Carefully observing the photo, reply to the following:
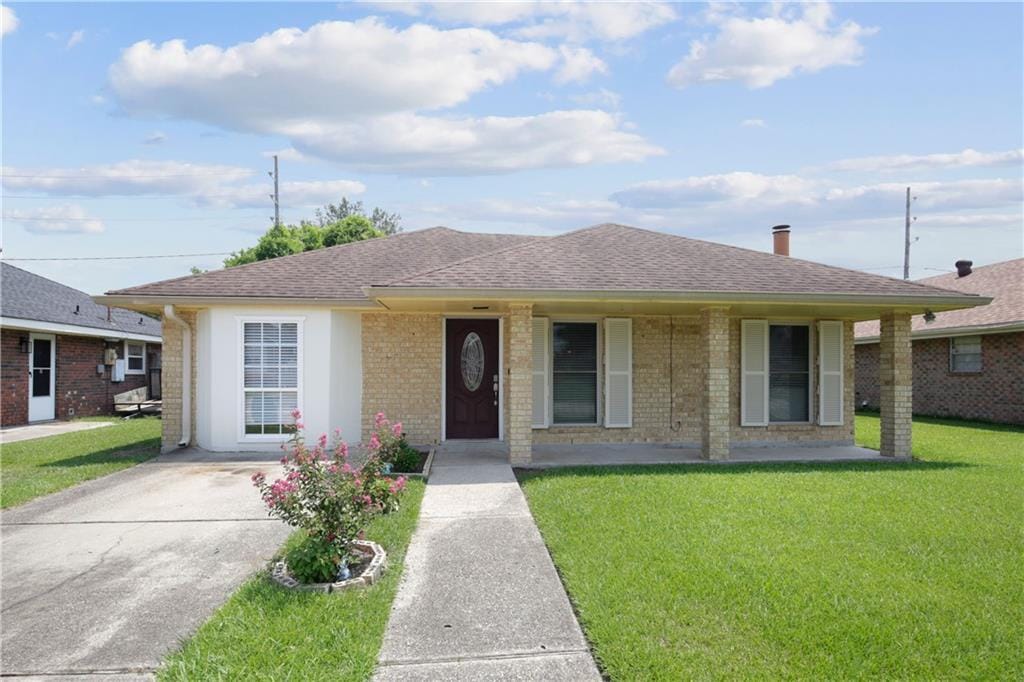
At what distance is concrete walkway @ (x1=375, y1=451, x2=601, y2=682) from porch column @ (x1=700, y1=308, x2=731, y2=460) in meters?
4.06

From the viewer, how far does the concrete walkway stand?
12.3ft

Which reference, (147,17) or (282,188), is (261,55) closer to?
(147,17)

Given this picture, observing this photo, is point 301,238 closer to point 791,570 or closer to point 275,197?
point 275,197

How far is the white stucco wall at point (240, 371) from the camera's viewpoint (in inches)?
436

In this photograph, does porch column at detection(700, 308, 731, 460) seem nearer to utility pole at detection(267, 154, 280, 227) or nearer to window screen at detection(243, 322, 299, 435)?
window screen at detection(243, 322, 299, 435)

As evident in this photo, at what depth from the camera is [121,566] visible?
18.2ft

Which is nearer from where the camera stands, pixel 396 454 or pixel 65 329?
pixel 396 454

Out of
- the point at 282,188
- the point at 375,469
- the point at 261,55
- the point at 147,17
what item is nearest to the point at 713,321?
the point at 375,469

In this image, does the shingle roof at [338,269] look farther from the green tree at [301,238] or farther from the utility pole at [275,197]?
the utility pole at [275,197]

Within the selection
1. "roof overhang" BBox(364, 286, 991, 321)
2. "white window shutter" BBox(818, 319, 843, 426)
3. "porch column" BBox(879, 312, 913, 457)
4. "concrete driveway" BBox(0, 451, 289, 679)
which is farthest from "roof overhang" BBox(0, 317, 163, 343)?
"porch column" BBox(879, 312, 913, 457)

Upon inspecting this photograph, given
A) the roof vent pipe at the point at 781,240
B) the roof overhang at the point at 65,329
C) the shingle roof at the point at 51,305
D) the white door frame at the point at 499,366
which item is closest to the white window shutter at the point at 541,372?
the white door frame at the point at 499,366

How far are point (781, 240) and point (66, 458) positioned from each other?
1478cm

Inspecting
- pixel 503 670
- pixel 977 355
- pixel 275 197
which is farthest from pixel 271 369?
pixel 275 197

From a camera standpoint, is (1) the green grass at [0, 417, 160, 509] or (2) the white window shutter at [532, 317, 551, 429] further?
(2) the white window shutter at [532, 317, 551, 429]
